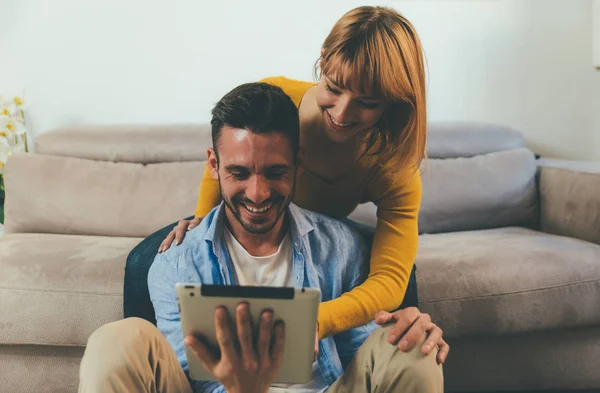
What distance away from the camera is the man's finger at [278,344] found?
33.2 inches

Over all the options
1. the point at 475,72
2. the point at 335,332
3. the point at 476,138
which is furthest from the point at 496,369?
the point at 475,72

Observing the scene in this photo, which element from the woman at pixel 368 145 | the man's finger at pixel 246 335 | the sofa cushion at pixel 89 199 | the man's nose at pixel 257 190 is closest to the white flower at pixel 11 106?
the sofa cushion at pixel 89 199

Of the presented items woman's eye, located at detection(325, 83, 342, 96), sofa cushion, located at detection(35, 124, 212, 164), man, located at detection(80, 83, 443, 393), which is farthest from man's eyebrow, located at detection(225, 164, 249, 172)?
sofa cushion, located at detection(35, 124, 212, 164)

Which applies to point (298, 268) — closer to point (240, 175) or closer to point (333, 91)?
point (240, 175)

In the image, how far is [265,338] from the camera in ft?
2.77

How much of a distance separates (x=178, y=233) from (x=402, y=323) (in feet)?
1.64

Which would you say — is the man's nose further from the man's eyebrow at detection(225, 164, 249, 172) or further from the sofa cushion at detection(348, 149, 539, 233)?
the sofa cushion at detection(348, 149, 539, 233)

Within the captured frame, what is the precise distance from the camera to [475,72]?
2.41 metres

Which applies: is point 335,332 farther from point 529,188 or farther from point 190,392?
point 529,188

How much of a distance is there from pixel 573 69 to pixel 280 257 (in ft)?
6.29

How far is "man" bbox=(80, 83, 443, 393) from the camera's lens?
0.87 m

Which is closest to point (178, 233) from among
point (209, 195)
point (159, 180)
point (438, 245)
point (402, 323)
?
point (209, 195)

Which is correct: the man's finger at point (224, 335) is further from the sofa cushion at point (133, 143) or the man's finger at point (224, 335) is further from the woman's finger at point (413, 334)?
the sofa cushion at point (133, 143)

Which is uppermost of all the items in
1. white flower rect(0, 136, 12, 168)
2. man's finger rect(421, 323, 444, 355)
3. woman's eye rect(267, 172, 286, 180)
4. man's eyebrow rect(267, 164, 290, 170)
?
man's eyebrow rect(267, 164, 290, 170)
